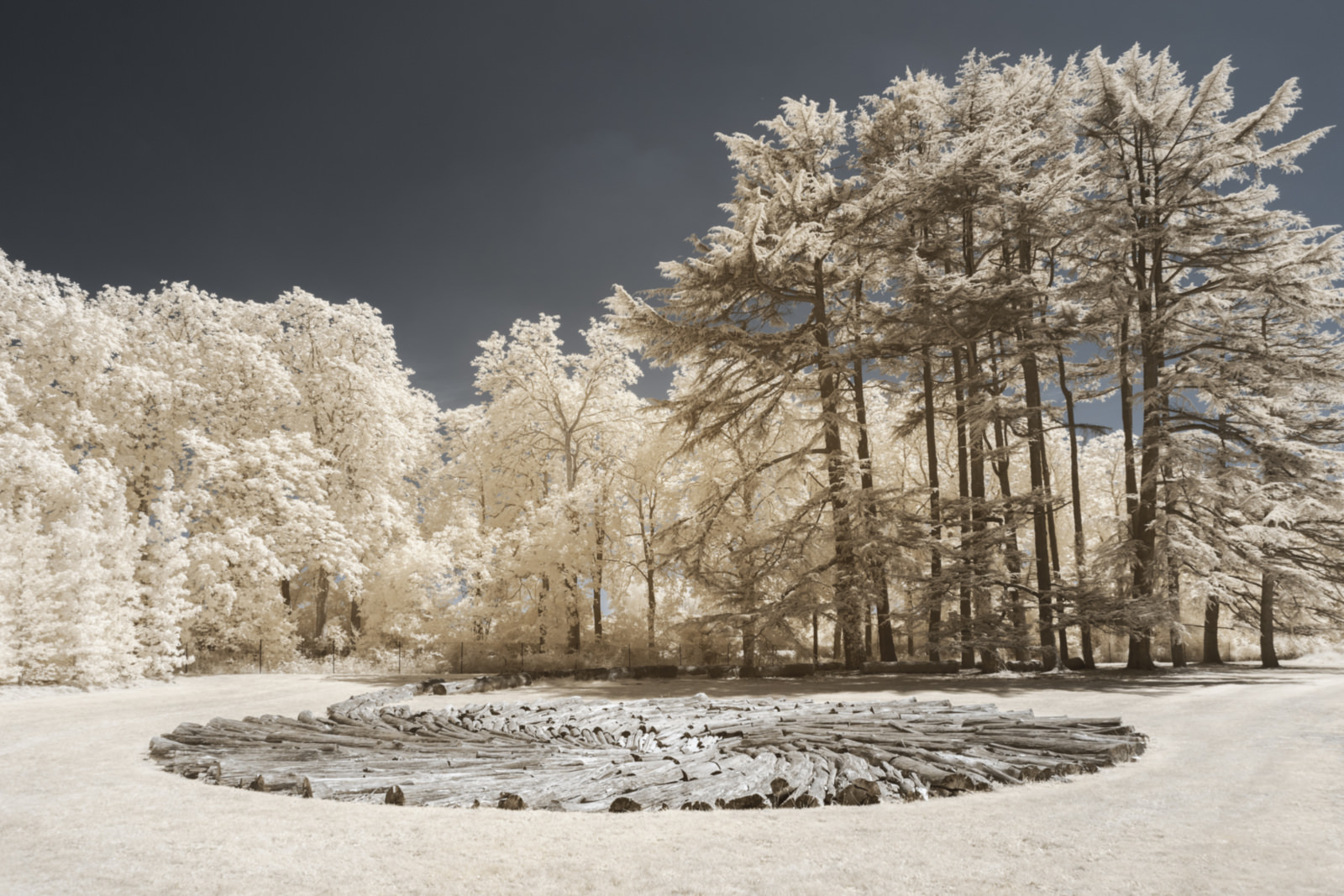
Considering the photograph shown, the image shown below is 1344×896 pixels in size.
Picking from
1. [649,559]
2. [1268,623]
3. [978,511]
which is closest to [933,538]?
[978,511]

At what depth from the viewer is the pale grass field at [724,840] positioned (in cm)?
389

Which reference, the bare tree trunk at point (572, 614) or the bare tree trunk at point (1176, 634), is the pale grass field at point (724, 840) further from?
the bare tree trunk at point (572, 614)

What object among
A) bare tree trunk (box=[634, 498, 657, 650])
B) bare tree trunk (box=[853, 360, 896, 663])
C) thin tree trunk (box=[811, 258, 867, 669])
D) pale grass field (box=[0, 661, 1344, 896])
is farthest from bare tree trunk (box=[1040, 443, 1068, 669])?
bare tree trunk (box=[634, 498, 657, 650])

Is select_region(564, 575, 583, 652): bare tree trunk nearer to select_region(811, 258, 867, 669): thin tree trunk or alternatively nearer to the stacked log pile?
select_region(811, 258, 867, 669): thin tree trunk

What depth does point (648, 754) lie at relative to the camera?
23.4 ft

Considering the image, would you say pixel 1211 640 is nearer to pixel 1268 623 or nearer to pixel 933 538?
pixel 1268 623

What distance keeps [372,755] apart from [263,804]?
1.64 metres

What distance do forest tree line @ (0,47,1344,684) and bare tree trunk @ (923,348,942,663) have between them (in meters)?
0.10

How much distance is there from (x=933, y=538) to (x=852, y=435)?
3.26 meters

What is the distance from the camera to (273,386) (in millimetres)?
22406

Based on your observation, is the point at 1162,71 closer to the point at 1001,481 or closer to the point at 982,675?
the point at 1001,481

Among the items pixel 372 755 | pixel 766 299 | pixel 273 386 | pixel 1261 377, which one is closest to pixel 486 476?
pixel 273 386

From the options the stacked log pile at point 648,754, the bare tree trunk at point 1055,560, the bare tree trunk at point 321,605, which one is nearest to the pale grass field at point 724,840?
the stacked log pile at point 648,754

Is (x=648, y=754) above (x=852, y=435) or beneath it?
beneath
